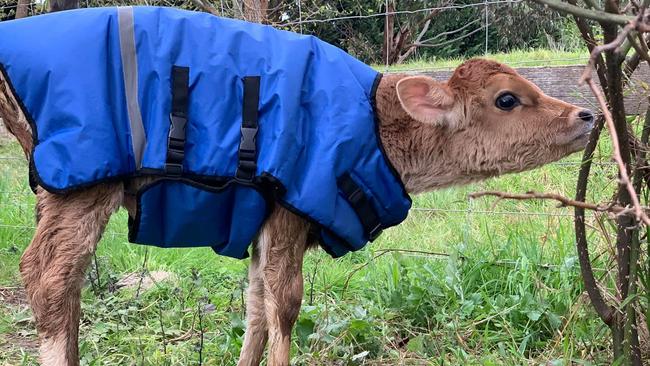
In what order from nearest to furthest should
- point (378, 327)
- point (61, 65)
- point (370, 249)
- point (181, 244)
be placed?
point (61, 65) → point (181, 244) → point (378, 327) → point (370, 249)

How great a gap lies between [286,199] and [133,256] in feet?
8.51

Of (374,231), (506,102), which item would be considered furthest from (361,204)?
(506,102)

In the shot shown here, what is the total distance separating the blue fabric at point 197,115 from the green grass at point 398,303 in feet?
2.59

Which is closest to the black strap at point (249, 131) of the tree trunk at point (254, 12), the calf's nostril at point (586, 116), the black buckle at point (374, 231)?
the black buckle at point (374, 231)

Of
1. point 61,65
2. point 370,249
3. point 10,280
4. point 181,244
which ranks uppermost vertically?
point 61,65

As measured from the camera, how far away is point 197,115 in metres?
2.97

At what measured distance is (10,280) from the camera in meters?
5.05

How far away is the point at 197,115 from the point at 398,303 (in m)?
1.67

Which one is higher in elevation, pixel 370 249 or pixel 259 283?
pixel 259 283

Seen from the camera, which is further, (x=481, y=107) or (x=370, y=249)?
(x=370, y=249)

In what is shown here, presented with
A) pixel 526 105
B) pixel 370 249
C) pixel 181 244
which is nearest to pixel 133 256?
pixel 370 249

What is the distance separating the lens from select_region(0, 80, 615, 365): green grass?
362 centimetres

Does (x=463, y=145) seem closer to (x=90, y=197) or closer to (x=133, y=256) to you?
(x=90, y=197)

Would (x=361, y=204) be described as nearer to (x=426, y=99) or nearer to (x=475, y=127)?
(x=426, y=99)
